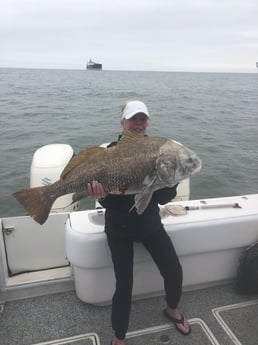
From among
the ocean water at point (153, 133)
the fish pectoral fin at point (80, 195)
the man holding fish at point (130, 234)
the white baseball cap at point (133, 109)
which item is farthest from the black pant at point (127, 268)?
the ocean water at point (153, 133)

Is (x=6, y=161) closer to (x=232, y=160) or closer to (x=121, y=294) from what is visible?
(x=232, y=160)

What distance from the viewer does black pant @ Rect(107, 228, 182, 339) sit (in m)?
2.86

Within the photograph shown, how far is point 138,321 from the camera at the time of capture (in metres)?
3.37

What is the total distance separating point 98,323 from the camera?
3.33m

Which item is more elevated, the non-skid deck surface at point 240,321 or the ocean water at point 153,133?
the non-skid deck surface at point 240,321

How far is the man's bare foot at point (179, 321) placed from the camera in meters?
3.20

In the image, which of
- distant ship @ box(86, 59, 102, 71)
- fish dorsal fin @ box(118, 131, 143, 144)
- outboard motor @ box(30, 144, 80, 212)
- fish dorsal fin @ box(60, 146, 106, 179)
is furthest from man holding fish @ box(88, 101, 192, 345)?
distant ship @ box(86, 59, 102, 71)

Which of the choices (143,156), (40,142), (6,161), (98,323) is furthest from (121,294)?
(40,142)

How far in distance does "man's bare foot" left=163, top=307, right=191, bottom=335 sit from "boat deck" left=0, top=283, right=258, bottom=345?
0.05 m

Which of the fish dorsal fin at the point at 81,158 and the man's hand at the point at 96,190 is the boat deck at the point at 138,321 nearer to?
the man's hand at the point at 96,190

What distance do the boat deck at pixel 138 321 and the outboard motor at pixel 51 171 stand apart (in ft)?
4.57

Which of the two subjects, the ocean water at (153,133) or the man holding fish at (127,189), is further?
the ocean water at (153,133)

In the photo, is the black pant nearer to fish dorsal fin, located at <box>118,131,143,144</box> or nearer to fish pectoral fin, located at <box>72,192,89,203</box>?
fish pectoral fin, located at <box>72,192,89,203</box>

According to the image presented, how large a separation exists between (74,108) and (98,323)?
2142cm
